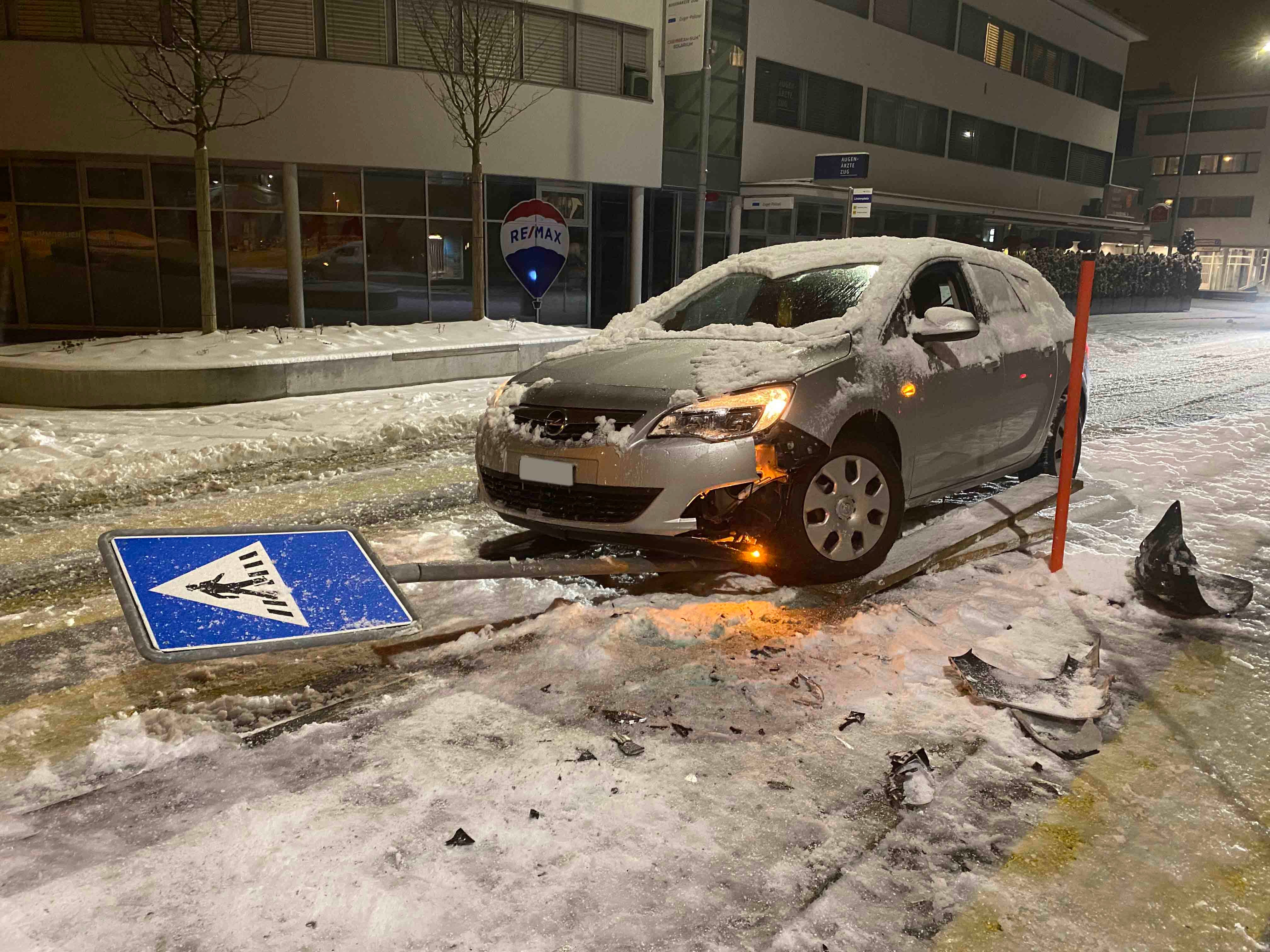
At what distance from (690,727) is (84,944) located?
191 centimetres

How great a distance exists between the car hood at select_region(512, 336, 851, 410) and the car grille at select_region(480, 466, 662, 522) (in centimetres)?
40

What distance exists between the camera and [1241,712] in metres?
3.70

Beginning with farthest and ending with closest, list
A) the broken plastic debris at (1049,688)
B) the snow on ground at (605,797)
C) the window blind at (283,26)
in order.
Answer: the window blind at (283,26) < the broken plastic debris at (1049,688) < the snow on ground at (605,797)

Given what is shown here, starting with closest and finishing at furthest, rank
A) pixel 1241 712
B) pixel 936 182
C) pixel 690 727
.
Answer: pixel 690 727 < pixel 1241 712 < pixel 936 182

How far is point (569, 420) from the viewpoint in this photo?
468 cm

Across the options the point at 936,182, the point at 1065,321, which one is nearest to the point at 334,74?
the point at 1065,321

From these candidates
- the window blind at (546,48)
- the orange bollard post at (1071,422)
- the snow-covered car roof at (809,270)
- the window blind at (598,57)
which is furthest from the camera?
the window blind at (598,57)

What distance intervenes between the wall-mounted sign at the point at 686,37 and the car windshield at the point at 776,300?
1490cm

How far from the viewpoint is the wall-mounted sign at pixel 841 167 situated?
22281 millimetres

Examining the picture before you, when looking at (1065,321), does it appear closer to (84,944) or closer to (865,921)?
(865,921)

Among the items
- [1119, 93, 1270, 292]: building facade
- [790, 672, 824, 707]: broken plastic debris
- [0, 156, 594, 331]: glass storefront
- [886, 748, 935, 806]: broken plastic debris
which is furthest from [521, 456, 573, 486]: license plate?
[1119, 93, 1270, 292]: building facade

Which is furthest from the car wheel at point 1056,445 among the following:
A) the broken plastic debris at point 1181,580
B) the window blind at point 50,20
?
the window blind at point 50,20

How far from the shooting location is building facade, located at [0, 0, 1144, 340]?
17969mm

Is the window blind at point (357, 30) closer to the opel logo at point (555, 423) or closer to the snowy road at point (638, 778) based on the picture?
the snowy road at point (638, 778)
